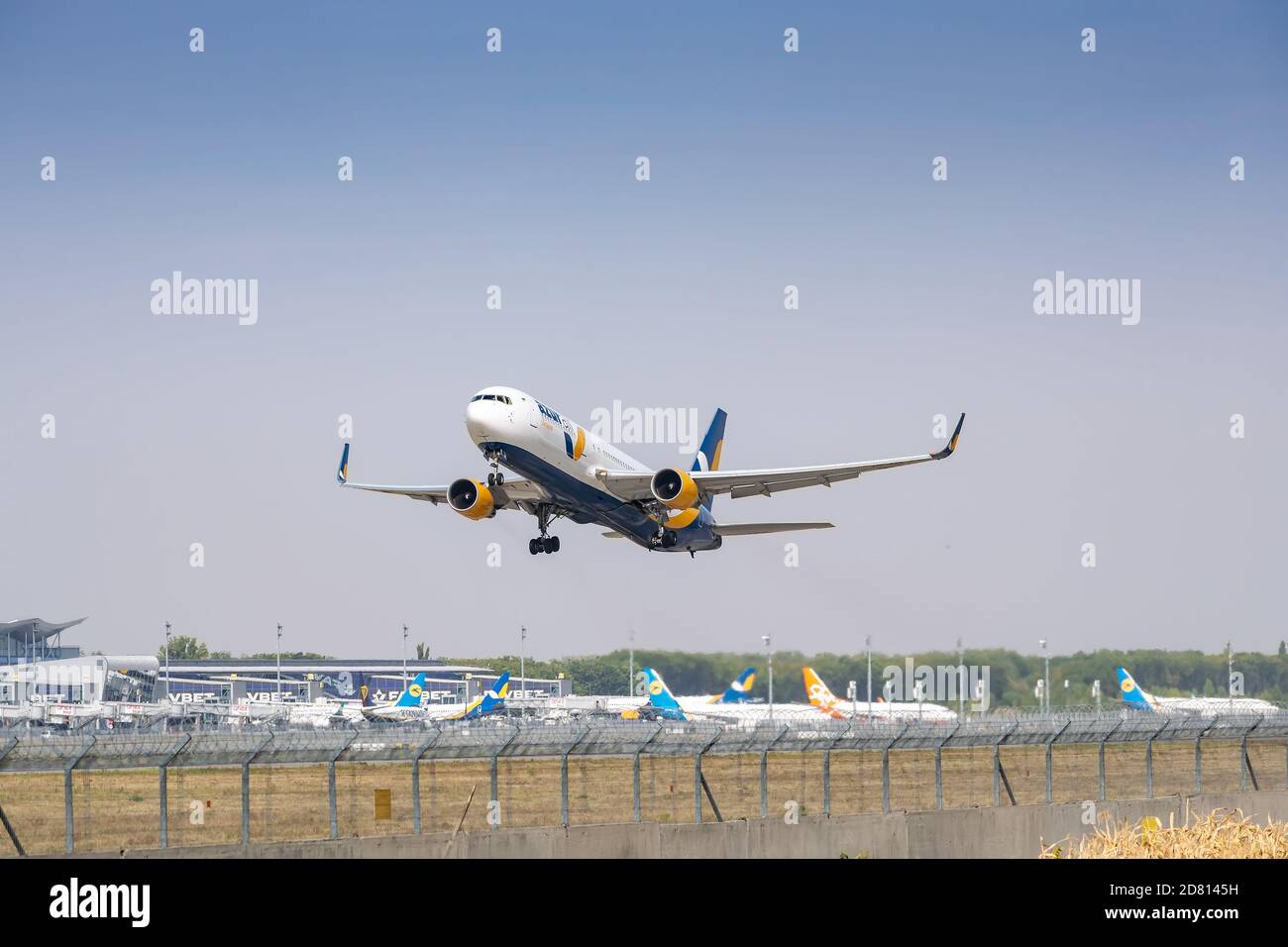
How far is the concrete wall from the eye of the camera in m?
27.3

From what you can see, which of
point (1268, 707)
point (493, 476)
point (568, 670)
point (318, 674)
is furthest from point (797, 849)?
point (318, 674)

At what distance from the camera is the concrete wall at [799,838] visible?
27297 millimetres

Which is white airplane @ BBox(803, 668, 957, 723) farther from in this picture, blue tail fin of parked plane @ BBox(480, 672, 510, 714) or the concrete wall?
the concrete wall

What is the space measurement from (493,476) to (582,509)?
3.52 meters

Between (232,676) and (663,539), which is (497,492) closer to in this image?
(663,539)

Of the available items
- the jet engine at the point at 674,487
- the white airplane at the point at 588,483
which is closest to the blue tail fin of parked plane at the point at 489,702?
the white airplane at the point at 588,483

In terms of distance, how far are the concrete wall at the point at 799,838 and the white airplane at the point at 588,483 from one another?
1354cm

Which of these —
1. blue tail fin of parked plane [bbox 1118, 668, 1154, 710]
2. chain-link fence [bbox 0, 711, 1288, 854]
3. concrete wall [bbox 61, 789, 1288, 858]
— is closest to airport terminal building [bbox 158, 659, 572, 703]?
blue tail fin of parked plane [bbox 1118, 668, 1154, 710]

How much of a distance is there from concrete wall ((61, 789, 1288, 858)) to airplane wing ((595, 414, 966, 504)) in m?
14.3

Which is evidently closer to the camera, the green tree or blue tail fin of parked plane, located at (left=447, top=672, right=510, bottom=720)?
blue tail fin of parked plane, located at (left=447, top=672, right=510, bottom=720)

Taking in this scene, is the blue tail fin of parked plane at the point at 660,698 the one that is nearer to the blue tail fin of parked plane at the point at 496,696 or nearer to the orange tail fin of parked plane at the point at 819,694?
the orange tail fin of parked plane at the point at 819,694

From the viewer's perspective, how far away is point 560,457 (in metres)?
46.8
